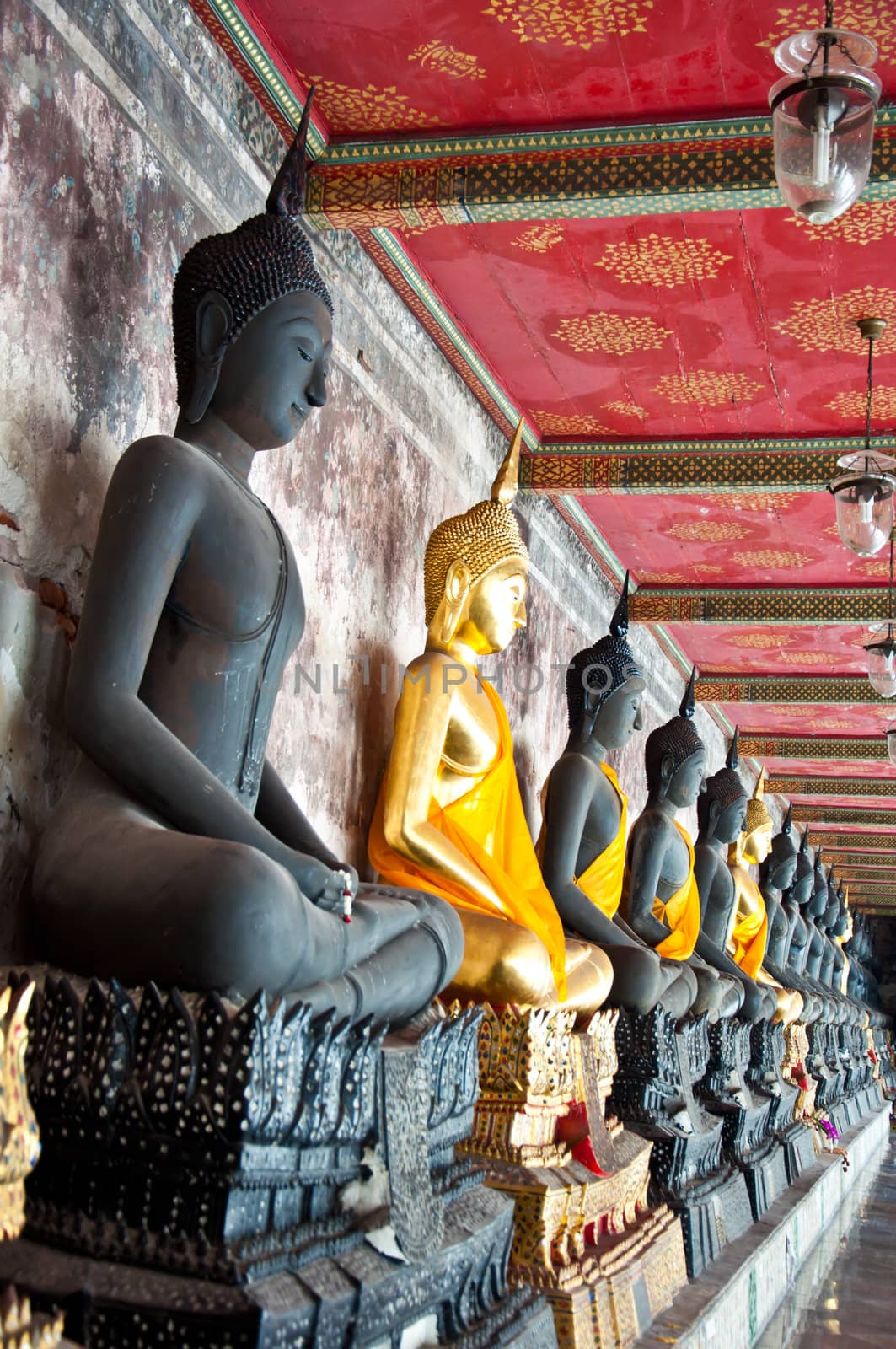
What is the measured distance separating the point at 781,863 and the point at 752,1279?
24.2 feet

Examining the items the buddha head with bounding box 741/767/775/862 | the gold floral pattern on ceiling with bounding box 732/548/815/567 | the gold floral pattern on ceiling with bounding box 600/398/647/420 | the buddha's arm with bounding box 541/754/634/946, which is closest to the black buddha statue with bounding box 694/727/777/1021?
the buddha head with bounding box 741/767/775/862

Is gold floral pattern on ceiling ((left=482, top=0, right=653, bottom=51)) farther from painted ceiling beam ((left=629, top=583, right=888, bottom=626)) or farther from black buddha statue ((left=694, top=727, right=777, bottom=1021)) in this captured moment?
painted ceiling beam ((left=629, top=583, right=888, bottom=626))

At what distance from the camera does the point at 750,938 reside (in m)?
9.00

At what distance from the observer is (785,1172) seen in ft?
20.1

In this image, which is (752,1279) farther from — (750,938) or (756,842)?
(756,842)

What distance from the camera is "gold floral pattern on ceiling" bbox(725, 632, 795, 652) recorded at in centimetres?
896

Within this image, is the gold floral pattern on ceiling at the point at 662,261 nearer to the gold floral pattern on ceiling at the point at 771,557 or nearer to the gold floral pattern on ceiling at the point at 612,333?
the gold floral pattern on ceiling at the point at 612,333

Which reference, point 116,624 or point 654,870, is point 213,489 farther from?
point 654,870

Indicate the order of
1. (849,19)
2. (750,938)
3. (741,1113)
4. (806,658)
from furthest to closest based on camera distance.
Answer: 1. (806,658)
2. (750,938)
3. (741,1113)
4. (849,19)

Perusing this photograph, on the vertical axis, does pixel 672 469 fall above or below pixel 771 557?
below

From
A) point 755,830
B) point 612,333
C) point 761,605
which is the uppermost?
point 761,605

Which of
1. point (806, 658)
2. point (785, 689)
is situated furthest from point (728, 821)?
point (785, 689)

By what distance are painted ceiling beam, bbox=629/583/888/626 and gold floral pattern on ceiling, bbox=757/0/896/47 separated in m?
4.69

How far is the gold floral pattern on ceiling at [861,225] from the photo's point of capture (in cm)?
398
